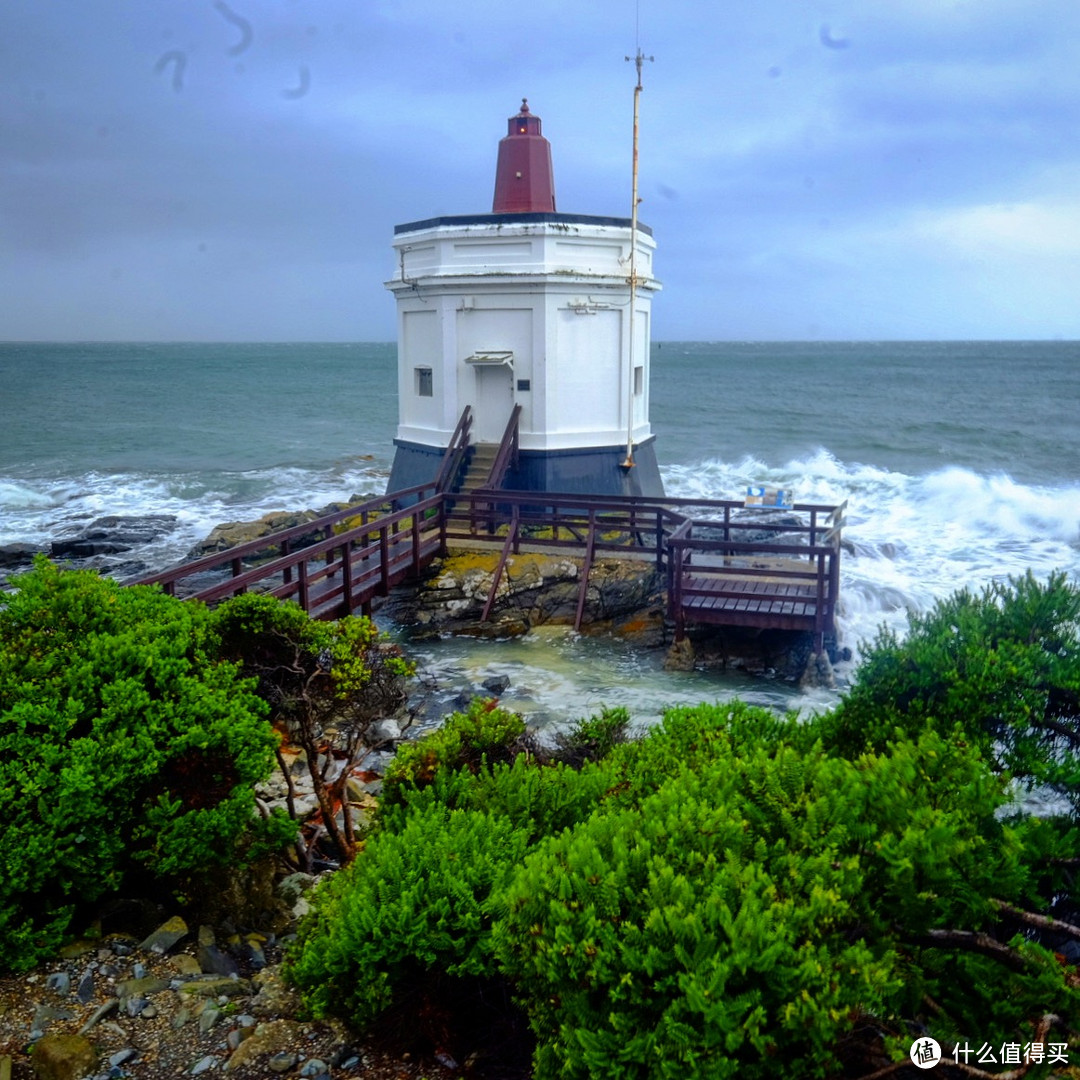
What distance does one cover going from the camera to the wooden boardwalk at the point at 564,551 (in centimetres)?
1362

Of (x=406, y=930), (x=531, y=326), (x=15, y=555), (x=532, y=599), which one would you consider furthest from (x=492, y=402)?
(x=406, y=930)

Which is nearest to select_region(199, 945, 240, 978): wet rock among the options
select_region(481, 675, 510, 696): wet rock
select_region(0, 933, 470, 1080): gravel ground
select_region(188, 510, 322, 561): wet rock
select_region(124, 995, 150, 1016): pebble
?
select_region(0, 933, 470, 1080): gravel ground

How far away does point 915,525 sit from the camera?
28531mm

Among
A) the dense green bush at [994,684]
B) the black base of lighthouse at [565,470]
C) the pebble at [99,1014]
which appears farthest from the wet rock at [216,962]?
the black base of lighthouse at [565,470]

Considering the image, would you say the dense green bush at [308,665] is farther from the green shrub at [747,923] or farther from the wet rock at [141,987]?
the green shrub at [747,923]

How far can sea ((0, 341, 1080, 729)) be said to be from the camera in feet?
49.0

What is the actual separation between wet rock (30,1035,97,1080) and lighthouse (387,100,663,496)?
53.0 ft

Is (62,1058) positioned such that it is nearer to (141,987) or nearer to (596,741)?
(141,987)

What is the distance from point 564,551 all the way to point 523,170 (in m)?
9.36

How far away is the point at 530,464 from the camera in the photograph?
66.2 feet

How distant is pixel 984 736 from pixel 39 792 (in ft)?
16.5

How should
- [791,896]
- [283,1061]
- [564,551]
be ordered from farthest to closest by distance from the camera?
[564,551] < [283,1061] < [791,896]

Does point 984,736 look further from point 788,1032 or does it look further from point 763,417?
point 763,417

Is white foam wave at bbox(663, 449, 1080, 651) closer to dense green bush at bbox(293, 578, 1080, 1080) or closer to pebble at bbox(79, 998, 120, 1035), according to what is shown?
dense green bush at bbox(293, 578, 1080, 1080)
